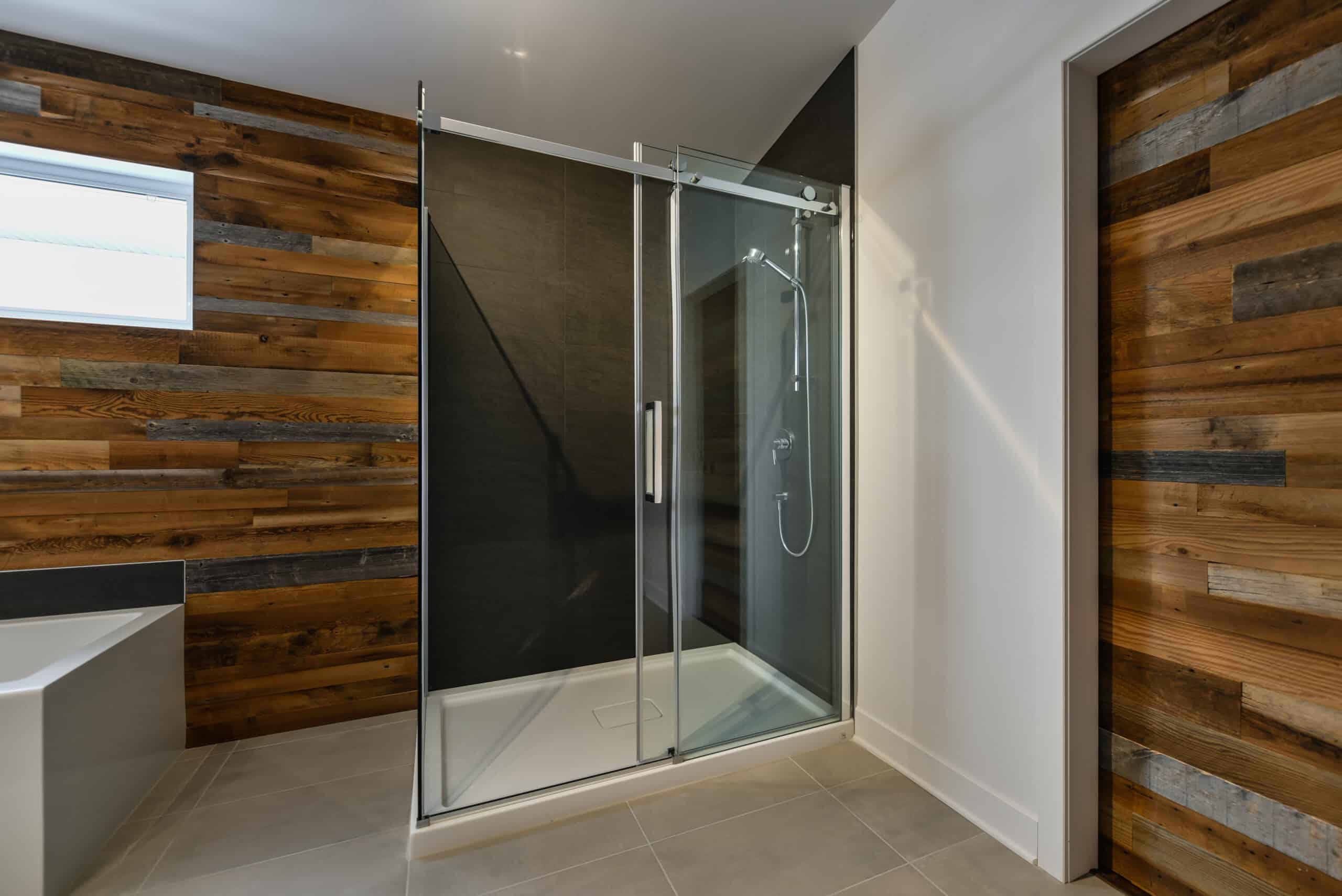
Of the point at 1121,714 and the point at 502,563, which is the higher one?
the point at 502,563

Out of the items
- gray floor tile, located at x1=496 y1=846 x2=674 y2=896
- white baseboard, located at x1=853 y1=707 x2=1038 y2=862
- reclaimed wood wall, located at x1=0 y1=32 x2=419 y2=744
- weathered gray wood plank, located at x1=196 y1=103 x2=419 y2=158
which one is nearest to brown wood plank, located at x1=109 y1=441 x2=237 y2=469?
reclaimed wood wall, located at x1=0 y1=32 x2=419 y2=744

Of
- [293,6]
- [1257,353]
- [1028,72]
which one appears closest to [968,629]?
[1257,353]

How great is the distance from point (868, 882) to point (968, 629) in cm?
73

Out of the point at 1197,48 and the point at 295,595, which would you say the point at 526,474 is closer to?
the point at 295,595

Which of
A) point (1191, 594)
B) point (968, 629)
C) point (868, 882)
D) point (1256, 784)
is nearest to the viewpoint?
point (1256, 784)

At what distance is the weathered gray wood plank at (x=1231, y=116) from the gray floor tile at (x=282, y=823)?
2699mm

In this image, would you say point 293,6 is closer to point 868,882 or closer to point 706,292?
point 706,292

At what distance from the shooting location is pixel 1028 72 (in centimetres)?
149

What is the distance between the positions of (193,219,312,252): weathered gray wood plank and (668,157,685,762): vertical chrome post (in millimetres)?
1584

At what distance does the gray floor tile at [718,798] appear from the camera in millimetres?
1665

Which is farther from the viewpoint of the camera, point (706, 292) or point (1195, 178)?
point (706, 292)

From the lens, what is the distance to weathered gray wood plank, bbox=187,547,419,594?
219cm

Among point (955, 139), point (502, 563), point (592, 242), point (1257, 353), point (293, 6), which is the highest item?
point (293, 6)

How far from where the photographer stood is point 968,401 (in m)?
1.69
